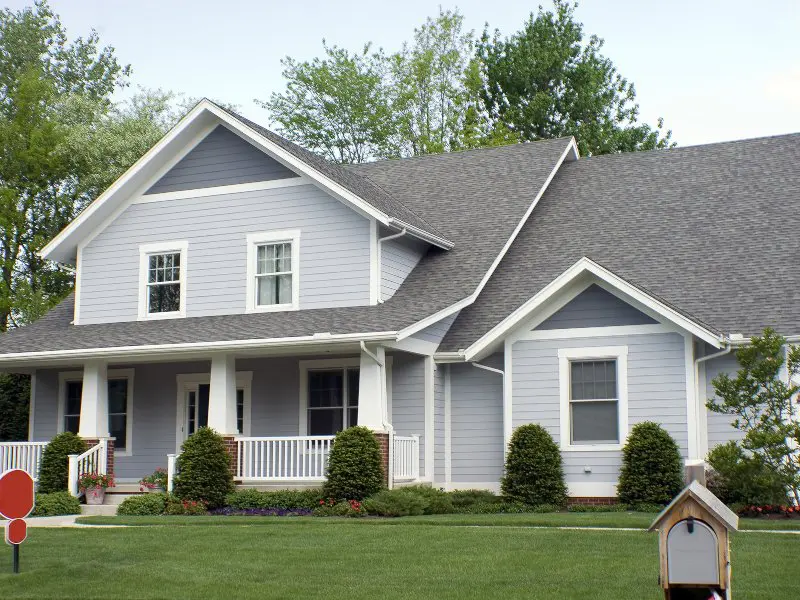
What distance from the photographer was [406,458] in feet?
65.0

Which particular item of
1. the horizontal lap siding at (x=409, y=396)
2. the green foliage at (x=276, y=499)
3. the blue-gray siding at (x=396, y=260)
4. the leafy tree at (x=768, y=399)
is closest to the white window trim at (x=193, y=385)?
the green foliage at (x=276, y=499)

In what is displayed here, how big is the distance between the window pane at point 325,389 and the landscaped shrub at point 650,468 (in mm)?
→ 5804

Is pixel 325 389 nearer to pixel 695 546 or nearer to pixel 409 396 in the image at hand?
pixel 409 396

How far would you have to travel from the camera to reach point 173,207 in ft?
74.9

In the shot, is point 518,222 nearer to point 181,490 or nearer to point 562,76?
point 181,490

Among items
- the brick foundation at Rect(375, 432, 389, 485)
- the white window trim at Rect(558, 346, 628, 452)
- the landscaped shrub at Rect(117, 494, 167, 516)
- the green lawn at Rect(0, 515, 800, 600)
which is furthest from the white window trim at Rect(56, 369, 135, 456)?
the white window trim at Rect(558, 346, 628, 452)

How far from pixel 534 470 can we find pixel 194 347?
6361 millimetres

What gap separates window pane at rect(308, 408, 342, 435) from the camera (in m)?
21.4

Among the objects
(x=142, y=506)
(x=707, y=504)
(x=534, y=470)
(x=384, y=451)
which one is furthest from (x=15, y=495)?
(x=534, y=470)

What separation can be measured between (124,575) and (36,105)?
29.8 meters

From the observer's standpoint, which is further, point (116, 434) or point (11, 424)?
point (11, 424)

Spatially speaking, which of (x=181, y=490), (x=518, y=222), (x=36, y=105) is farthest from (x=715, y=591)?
(x=36, y=105)

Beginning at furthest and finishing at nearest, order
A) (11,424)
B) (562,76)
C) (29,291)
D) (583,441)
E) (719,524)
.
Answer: (562,76)
(29,291)
(11,424)
(583,441)
(719,524)

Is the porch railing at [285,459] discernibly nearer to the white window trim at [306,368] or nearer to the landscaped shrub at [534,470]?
the white window trim at [306,368]
